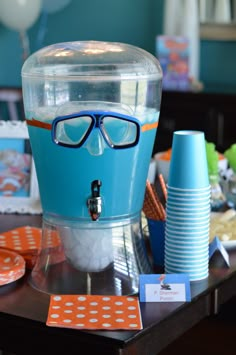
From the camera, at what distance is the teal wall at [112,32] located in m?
4.38

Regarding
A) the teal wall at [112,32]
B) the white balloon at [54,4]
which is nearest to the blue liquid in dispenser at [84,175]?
→ the teal wall at [112,32]

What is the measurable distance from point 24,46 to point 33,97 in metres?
3.39

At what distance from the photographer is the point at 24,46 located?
15.5 ft

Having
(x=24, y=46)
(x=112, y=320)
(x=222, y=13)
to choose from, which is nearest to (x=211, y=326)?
(x=112, y=320)

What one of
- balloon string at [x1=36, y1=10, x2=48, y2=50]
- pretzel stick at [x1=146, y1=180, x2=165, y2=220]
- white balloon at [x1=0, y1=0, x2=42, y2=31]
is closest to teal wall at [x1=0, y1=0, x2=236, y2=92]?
balloon string at [x1=36, y1=10, x2=48, y2=50]

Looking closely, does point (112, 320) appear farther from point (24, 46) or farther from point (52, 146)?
point (24, 46)

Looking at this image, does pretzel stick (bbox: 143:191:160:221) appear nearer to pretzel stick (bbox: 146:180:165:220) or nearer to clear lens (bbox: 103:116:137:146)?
pretzel stick (bbox: 146:180:165:220)

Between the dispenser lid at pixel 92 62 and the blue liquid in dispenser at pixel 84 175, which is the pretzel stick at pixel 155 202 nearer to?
the blue liquid in dispenser at pixel 84 175

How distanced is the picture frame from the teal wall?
2283mm

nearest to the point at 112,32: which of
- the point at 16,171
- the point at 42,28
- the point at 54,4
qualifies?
the point at 54,4

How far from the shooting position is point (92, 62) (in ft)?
4.69

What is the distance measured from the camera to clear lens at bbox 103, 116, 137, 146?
4.36 ft

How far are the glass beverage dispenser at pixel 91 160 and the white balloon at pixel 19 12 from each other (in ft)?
10.3

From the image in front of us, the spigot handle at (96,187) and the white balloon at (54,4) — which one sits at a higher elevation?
the spigot handle at (96,187)
